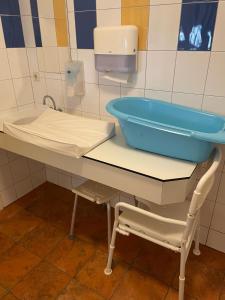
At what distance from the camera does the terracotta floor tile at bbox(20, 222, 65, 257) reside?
160 centimetres

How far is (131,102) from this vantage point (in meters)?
1.44

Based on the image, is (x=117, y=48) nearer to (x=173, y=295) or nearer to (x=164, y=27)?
(x=164, y=27)

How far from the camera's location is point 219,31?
1148mm

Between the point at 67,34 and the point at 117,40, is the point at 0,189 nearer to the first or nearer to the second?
the point at 67,34

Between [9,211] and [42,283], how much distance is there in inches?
31.1

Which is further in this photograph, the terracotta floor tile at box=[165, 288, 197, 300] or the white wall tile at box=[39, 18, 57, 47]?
the white wall tile at box=[39, 18, 57, 47]

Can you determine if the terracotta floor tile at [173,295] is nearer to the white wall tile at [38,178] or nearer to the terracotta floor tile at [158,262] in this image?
the terracotta floor tile at [158,262]

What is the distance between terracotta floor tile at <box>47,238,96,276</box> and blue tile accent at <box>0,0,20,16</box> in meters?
1.66

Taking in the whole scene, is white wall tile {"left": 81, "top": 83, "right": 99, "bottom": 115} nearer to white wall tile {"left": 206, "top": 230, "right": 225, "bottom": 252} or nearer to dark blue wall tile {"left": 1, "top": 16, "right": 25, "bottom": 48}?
dark blue wall tile {"left": 1, "top": 16, "right": 25, "bottom": 48}

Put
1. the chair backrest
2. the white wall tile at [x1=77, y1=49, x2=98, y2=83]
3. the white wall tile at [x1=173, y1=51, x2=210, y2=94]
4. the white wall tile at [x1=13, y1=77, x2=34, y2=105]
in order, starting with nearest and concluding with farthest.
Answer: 1. the chair backrest
2. the white wall tile at [x1=173, y1=51, x2=210, y2=94]
3. the white wall tile at [x1=77, y1=49, x2=98, y2=83]
4. the white wall tile at [x1=13, y1=77, x2=34, y2=105]

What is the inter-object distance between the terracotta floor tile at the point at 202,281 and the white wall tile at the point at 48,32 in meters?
1.81

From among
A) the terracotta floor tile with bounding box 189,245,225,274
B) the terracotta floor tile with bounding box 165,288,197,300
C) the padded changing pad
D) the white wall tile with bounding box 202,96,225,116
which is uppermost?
the white wall tile with bounding box 202,96,225,116

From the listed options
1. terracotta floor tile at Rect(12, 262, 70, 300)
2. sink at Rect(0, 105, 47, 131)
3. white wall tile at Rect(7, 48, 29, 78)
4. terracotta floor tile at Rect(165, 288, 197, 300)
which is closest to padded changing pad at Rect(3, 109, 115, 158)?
sink at Rect(0, 105, 47, 131)

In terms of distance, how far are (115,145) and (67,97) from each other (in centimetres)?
74
